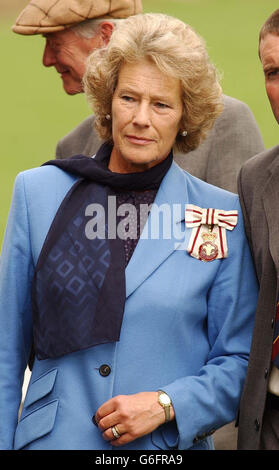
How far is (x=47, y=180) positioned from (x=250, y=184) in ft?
2.56

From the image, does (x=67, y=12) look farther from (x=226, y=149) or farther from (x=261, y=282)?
(x=261, y=282)

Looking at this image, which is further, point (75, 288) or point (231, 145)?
point (231, 145)

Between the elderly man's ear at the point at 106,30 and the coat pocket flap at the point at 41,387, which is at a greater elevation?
the elderly man's ear at the point at 106,30

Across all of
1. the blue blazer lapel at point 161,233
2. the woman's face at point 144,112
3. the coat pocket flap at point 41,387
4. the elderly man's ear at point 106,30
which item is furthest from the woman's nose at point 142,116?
the elderly man's ear at point 106,30

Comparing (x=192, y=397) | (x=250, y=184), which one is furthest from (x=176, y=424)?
(x=250, y=184)

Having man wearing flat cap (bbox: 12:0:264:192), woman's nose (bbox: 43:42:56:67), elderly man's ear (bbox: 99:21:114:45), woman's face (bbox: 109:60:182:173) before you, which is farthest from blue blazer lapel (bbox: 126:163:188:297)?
woman's nose (bbox: 43:42:56:67)

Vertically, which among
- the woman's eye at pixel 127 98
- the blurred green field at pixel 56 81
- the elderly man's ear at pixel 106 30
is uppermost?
the elderly man's ear at pixel 106 30

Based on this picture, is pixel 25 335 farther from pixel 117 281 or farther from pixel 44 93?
pixel 44 93

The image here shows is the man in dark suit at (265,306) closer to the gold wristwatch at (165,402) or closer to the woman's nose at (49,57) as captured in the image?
the gold wristwatch at (165,402)

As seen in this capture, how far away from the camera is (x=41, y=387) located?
394cm

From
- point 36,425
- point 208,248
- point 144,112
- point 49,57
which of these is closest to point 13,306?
point 36,425

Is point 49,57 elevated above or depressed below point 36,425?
above

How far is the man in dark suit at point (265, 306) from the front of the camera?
157 inches

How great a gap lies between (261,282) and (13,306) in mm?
885
